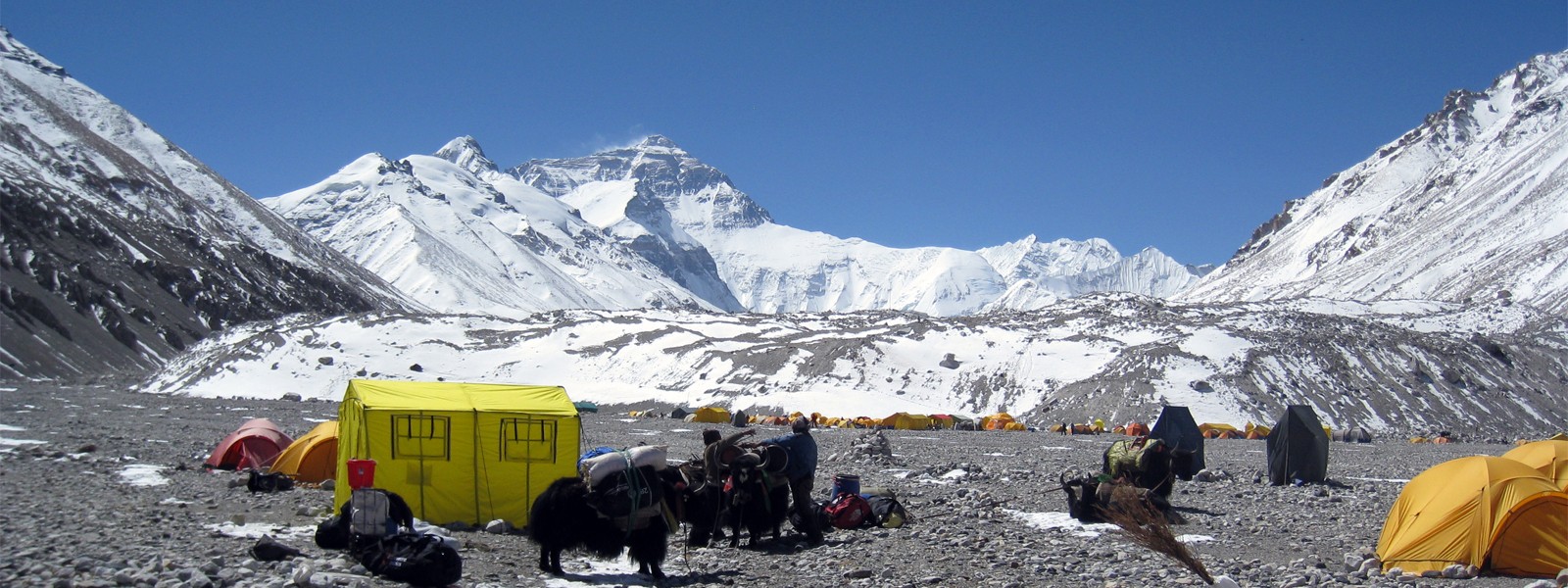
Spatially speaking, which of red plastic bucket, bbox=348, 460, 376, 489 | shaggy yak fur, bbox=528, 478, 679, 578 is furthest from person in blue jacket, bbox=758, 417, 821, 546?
red plastic bucket, bbox=348, 460, 376, 489

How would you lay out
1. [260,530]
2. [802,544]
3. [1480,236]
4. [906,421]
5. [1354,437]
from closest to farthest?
1. [260,530]
2. [802,544]
3. [1354,437]
4. [906,421]
5. [1480,236]

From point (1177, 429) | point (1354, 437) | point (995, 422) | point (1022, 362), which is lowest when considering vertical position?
point (1354, 437)

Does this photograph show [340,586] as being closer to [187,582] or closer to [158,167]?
[187,582]

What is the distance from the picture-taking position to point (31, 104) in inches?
6865

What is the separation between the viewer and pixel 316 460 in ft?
67.2

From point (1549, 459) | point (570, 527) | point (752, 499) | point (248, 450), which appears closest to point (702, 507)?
point (752, 499)

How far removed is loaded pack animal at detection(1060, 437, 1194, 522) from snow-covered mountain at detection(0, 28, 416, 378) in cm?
9416

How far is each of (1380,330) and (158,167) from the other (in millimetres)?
202309

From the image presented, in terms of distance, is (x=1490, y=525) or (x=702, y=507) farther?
(x=702, y=507)

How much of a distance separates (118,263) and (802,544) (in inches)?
5087

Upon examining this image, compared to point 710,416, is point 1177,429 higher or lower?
higher

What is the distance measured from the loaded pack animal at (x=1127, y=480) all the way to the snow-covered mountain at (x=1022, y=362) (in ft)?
135

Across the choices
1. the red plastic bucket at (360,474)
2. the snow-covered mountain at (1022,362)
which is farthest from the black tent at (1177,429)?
the snow-covered mountain at (1022,362)

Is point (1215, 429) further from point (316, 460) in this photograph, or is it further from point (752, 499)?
point (316, 460)
